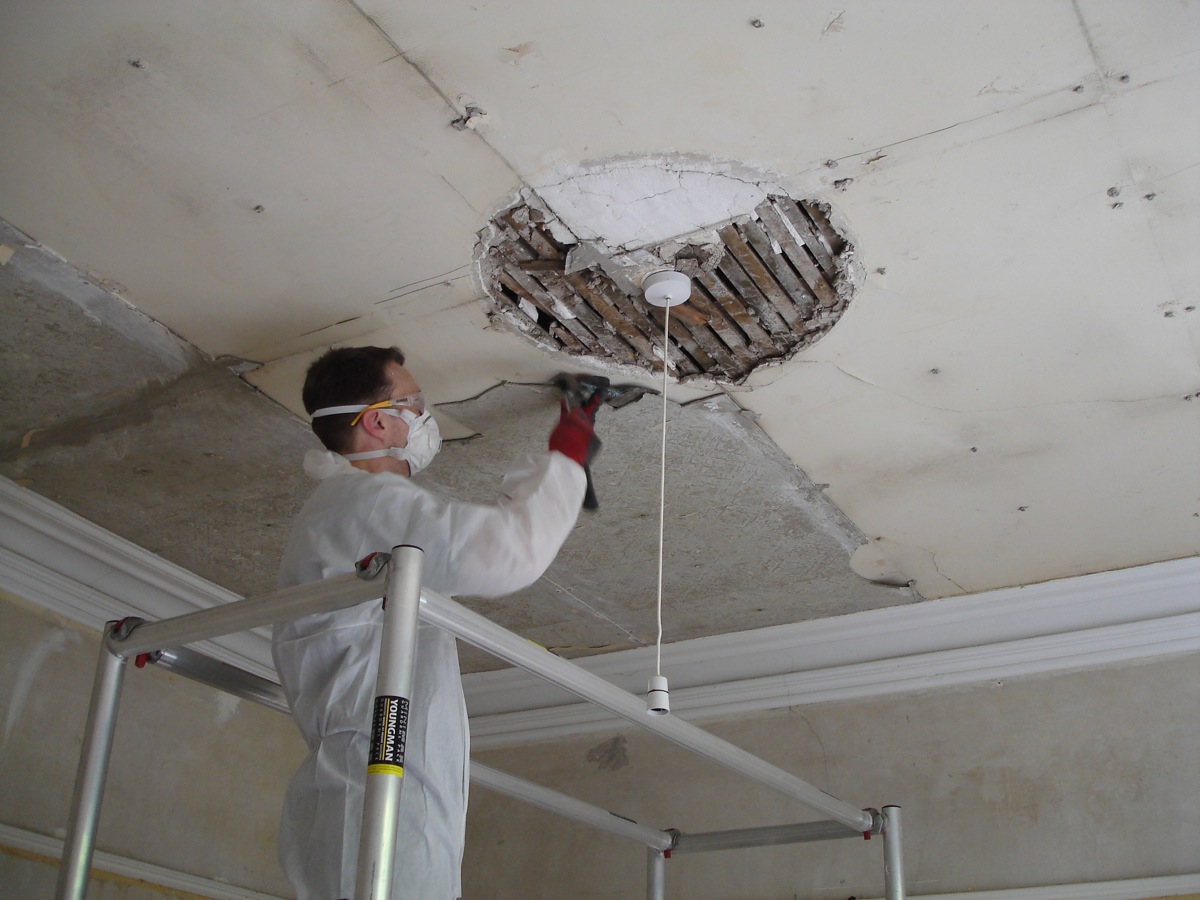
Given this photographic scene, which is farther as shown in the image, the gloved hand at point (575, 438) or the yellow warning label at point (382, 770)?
the gloved hand at point (575, 438)

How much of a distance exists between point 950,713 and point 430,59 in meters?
2.28

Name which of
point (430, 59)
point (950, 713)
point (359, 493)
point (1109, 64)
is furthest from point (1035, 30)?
point (950, 713)

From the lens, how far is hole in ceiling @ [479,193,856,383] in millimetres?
1798

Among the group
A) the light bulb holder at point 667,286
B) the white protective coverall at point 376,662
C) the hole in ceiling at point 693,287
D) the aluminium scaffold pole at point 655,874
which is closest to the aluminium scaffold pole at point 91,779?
the white protective coverall at point 376,662

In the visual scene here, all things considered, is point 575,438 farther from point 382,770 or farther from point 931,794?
point 931,794

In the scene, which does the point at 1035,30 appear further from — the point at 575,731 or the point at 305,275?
the point at 575,731

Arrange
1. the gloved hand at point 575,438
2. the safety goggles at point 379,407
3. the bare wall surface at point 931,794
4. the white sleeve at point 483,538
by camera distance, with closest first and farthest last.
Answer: the white sleeve at point 483,538 → the gloved hand at point 575,438 → the safety goggles at point 379,407 → the bare wall surface at point 931,794

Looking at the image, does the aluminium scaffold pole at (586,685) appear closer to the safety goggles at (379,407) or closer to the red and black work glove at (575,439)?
the red and black work glove at (575,439)

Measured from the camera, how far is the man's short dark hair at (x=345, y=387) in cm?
189

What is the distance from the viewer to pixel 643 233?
5.90 ft

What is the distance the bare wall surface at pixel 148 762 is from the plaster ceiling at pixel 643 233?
49 cm

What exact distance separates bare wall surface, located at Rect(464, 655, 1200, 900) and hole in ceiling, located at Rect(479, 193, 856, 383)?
1403 mm

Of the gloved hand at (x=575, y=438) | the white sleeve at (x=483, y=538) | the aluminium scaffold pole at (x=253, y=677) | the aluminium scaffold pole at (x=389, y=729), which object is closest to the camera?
the aluminium scaffold pole at (x=389, y=729)

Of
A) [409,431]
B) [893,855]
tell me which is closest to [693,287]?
[409,431]
